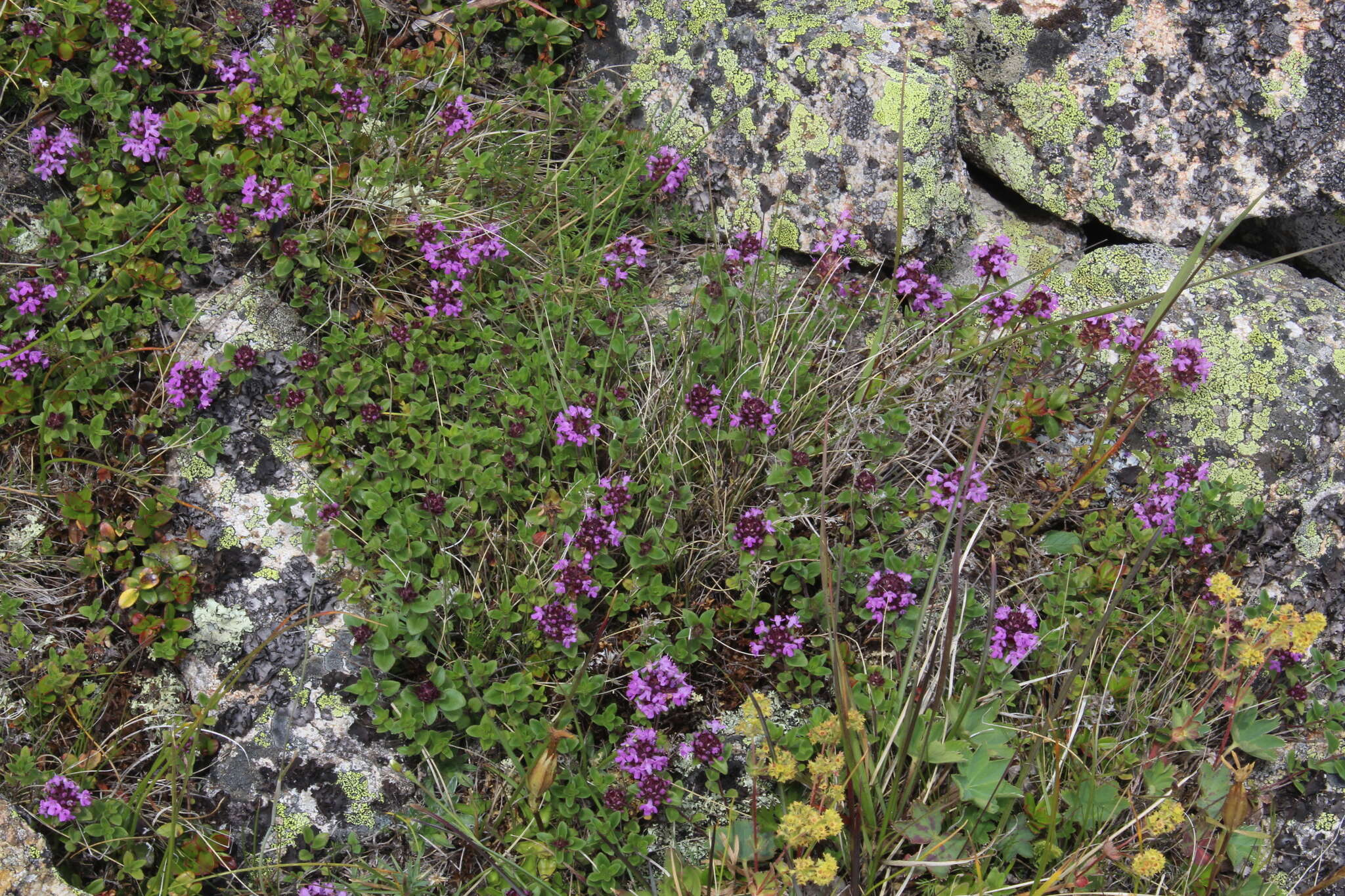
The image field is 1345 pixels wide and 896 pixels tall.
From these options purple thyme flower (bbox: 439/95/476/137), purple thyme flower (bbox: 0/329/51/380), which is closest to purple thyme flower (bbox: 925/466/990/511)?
purple thyme flower (bbox: 439/95/476/137)

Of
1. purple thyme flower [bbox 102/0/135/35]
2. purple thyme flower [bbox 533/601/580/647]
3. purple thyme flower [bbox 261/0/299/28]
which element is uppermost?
purple thyme flower [bbox 261/0/299/28]

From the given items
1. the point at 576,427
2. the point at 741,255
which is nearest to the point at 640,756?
the point at 576,427

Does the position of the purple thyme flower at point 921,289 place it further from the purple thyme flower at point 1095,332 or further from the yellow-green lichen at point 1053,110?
the yellow-green lichen at point 1053,110

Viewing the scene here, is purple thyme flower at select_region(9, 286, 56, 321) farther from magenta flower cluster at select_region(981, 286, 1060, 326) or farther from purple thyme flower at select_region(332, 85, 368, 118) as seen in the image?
magenta flower cluster at select_region(981, 286, 1060, 326)

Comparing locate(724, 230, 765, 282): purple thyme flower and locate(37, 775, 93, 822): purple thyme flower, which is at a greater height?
locate(724, 230, 765, 282): purple thyme flower

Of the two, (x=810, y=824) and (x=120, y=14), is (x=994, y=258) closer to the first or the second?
(x=810, y=824)

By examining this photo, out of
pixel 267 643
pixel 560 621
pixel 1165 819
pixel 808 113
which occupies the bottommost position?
pixel 267 643

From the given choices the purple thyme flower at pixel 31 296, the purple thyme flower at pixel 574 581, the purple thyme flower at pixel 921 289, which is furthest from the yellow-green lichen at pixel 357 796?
the purple thyme flower at pixel 921 289
